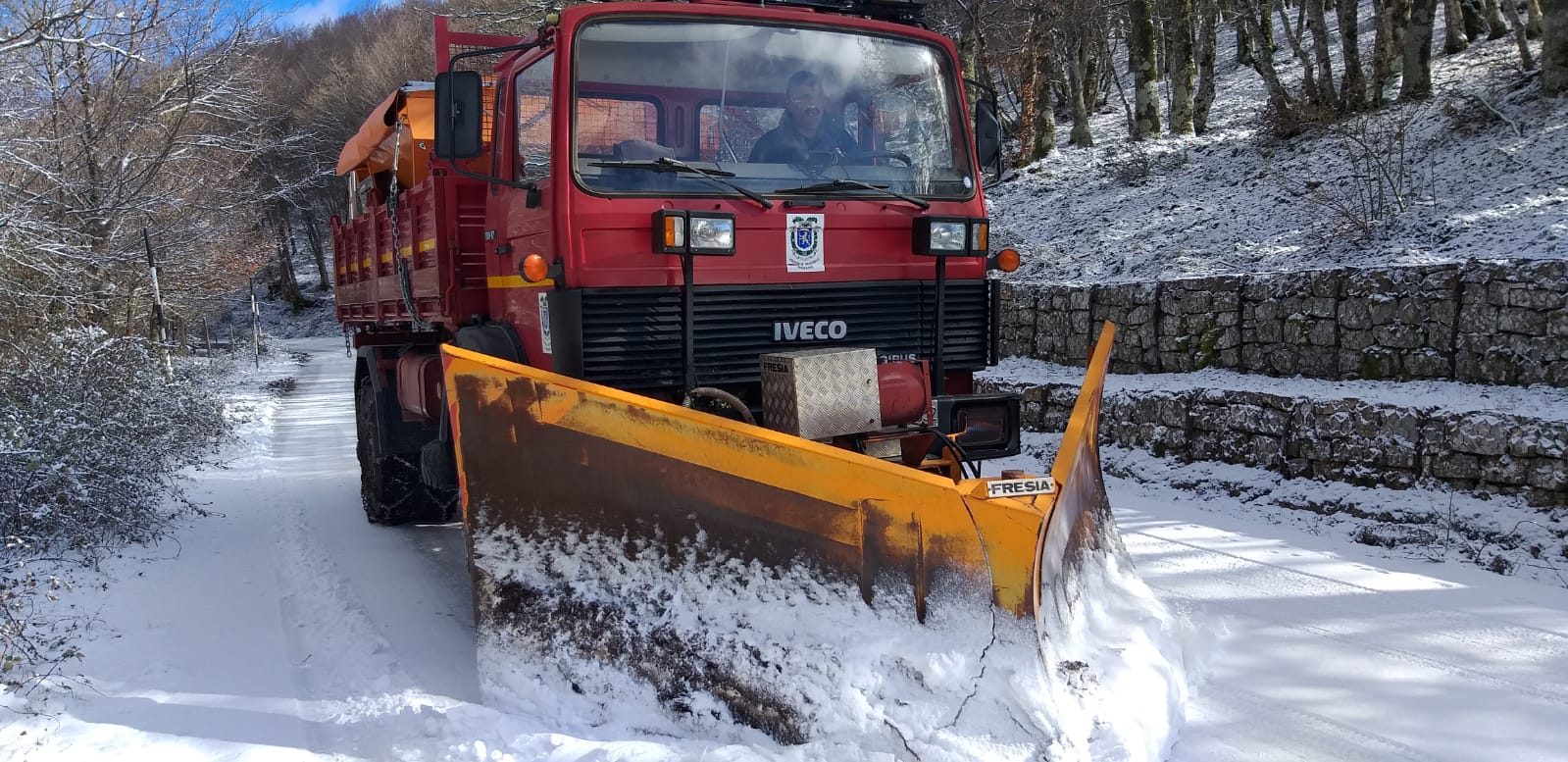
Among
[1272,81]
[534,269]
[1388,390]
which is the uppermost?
[1272,81]

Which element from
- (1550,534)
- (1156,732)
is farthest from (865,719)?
(1550,534)

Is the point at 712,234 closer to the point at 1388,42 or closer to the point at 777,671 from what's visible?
the point at 777,671

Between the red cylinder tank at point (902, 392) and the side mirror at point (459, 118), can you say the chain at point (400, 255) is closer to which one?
the side mirror at point (459, 118)

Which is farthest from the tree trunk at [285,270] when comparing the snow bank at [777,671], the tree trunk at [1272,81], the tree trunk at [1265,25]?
the snow bank at [777,671]

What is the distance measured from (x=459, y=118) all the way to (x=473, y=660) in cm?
211

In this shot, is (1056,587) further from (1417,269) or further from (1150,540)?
(1417,269)

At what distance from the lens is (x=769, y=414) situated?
3.99m

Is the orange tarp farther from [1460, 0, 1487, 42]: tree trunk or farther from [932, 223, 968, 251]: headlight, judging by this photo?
[1460, 0, 1487, 42]: tree trunk

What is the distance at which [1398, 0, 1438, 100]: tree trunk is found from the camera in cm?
1135

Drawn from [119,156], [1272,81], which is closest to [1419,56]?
[1272,81]

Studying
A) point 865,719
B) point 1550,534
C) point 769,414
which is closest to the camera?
point 865,719

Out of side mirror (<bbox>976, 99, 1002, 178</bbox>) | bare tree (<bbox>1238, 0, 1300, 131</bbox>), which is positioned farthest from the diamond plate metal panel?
bare tree (<bbox>1238, 0, 1300, 131</bbox>)

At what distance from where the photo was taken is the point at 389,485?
6.60 m

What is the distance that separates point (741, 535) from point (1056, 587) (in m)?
0.98
